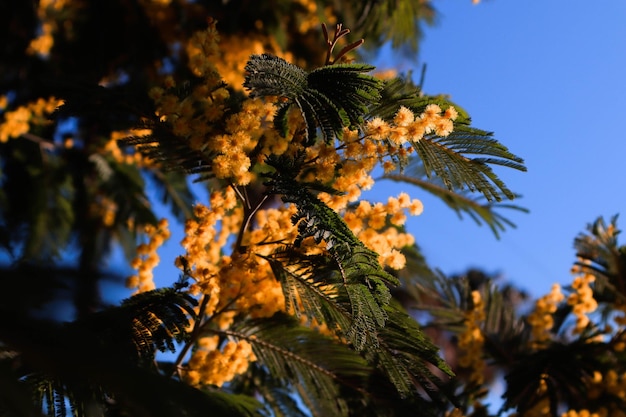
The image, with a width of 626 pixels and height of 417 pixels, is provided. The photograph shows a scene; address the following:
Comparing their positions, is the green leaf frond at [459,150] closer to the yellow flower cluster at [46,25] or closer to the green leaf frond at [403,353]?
the green leaf frond at [403,353]

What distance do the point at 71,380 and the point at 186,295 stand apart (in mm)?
907

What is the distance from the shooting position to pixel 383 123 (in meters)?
1.48

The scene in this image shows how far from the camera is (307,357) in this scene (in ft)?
5.99

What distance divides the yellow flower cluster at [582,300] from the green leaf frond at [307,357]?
1.38m

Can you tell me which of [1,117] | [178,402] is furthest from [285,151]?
[1,117]

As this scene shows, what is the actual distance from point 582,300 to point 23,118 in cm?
354

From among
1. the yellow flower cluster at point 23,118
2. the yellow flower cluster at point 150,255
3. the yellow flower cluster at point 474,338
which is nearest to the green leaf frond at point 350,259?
the yellow flower cluster at point 150,255

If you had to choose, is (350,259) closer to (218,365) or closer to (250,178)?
(250,178)

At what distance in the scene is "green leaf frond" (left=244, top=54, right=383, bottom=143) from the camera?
1303mm

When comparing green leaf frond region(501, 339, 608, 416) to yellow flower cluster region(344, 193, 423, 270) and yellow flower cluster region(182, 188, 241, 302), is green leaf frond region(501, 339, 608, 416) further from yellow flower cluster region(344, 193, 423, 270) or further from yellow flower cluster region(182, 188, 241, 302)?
yellow flower cluster region(182, 188, 241, 302)

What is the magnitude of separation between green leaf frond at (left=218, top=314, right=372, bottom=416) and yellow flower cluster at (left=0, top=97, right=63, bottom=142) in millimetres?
2626

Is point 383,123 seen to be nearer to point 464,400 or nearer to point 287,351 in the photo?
point 287,351

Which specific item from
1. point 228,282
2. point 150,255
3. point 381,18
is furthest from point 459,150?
point 381,18

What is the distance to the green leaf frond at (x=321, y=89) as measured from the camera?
1303mm
